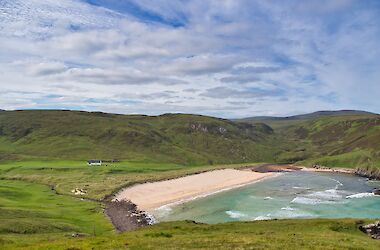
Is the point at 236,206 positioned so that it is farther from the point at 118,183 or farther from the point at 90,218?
the point at 118,183

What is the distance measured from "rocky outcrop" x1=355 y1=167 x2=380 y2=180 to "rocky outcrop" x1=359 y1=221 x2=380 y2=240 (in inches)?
4886

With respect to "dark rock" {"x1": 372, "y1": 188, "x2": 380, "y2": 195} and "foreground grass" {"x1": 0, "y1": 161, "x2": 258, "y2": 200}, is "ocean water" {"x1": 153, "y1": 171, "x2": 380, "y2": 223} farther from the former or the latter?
"foreground grass" {"x1": 0, "y1": 161, "x2": 258, "y2": 200}

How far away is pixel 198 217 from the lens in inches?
3804

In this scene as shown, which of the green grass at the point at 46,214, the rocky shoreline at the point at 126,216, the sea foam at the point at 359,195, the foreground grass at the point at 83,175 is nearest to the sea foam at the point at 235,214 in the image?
the rocky shoreline at the point at 126,216

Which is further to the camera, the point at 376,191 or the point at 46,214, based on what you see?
the point at 376,191

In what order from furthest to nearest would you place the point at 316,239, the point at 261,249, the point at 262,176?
the point at 262,176, the point at 316,239, the point at 261,249

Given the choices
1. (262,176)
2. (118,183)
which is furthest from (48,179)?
(262,176)

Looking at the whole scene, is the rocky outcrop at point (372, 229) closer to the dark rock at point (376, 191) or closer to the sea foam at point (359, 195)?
the sea foam at point (359, 195)

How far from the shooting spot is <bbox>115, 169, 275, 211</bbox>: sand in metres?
122

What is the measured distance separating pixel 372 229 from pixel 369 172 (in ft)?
445

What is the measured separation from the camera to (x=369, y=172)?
183 m

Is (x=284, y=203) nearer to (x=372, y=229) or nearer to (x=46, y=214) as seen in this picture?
(x=372, y=229)

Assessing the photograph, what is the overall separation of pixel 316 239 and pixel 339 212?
5995cm

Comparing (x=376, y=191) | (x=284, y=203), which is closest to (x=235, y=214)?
(x=284, y=203)
